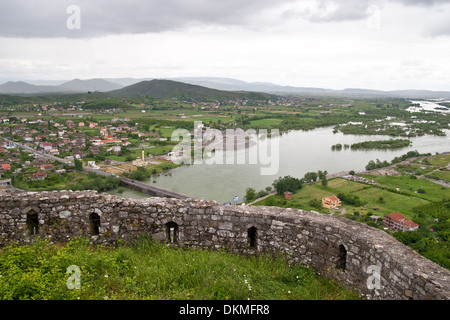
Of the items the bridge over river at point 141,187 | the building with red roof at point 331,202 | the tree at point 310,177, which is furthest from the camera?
the tree at point 310,177

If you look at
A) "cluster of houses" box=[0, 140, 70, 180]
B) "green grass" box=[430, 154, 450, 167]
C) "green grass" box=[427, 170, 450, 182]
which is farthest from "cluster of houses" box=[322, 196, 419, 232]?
"cluster of houses" box=[0, 140, 70, 180]

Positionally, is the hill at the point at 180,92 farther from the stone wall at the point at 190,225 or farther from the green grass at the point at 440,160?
the stone wall at the point at 190,225

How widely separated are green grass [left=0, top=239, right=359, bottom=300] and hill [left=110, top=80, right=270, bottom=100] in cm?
14452

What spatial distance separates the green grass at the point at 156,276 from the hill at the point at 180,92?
144518 millimetres

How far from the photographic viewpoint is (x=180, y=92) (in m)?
162

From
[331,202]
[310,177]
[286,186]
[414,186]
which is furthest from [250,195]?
[414,186]

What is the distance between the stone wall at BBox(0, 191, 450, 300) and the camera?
477 centimetres

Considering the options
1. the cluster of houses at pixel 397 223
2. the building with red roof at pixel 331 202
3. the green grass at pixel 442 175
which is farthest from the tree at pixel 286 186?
the green grass at pixel 442 175

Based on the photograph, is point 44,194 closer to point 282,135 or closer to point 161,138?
point 161,138

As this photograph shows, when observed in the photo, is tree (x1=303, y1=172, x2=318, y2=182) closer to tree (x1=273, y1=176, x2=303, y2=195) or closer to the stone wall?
tree (x1=273, y1=176, x2=303, y2=195)

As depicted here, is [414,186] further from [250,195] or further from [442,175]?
[250,195]

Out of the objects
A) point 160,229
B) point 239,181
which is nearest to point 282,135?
point 239,181

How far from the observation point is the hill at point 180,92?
154 m
